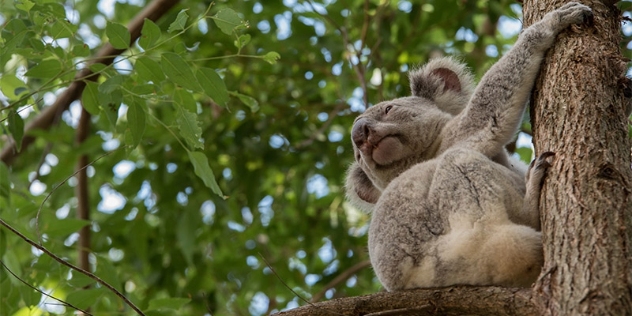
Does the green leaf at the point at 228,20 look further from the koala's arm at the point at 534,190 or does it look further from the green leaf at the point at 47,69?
the koala's arm at the point at 534,190

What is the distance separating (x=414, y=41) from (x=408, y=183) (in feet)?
10.6

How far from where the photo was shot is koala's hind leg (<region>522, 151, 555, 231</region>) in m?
3.21

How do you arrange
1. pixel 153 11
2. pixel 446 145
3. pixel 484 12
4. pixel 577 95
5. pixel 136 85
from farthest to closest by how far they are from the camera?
pixel 484 12 → pixel 153 11 → pixel 446 145 → pixel 136 85 → pixel 577 95

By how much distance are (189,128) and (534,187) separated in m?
1.66

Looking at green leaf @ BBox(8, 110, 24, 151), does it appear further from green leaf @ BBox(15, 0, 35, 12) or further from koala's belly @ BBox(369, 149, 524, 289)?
koala's belly @ BBox(369, 149, 524, 289)

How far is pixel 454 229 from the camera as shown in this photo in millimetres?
3775

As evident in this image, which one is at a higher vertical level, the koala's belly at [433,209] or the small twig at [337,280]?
the koala's belly at [433,209]

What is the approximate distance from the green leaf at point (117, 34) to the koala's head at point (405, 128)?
1.55 metres

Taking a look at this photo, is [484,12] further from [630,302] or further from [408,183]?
[630,302]

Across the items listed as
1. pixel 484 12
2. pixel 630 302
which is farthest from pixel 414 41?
pixel 630 302

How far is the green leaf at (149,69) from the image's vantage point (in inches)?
149

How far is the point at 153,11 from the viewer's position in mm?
6566

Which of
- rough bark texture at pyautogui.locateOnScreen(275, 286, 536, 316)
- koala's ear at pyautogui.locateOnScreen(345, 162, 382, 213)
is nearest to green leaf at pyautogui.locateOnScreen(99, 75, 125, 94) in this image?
rough bark texture at pyautogui.locateOnScreen(275, 286, 536, 316)

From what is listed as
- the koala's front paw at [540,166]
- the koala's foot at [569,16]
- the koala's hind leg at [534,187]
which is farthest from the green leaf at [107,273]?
the koala's foot at [569,16]
